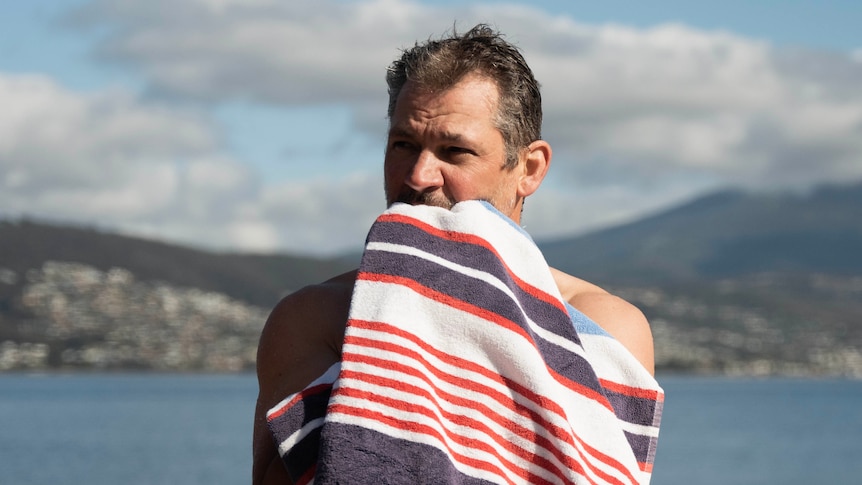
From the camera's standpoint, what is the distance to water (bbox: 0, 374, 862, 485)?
6278cm

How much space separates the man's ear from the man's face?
0.36 feet

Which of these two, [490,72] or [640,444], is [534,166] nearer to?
[490,72]

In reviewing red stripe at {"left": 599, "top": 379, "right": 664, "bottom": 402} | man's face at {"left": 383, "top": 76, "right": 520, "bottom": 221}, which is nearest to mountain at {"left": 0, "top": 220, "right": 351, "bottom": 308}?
man's face at {"left": 383, "top": 76, "right": 520, "bottom": 221}

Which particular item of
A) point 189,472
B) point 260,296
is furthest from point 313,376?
point 260,296

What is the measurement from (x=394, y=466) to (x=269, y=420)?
251 millimetres

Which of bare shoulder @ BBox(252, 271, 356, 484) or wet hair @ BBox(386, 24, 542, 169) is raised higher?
wet hair @ BBox(386, 24, 542, 169)

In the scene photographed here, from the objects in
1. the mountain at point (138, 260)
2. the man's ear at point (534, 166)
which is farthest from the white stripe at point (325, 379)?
the mountain at point (138, 260)

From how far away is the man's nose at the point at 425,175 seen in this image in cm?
240

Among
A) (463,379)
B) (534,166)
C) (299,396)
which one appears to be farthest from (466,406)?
(534,166)

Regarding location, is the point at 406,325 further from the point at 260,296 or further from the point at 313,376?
the point at 260,296

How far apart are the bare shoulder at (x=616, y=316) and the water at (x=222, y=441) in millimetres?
54809

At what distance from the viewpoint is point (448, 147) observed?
2441 millimetres

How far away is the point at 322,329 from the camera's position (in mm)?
2305

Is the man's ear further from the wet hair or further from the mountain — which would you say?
the mountain
